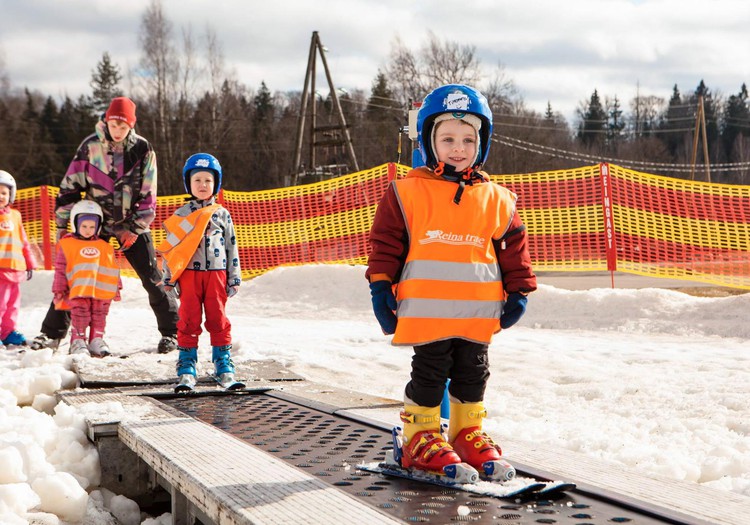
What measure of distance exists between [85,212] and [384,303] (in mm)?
5208

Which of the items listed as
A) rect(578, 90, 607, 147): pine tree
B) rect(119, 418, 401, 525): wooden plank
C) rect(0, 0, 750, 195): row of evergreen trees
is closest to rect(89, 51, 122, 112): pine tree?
rect(0, 0, 750, 195): row of evergreen trees

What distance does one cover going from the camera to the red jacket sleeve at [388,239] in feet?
10.4

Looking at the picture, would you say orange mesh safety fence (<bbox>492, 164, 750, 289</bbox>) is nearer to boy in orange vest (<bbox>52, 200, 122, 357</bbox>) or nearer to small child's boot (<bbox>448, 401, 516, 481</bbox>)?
boy in orange vest (<bbox>52, 200, 122, 357</bbox>)

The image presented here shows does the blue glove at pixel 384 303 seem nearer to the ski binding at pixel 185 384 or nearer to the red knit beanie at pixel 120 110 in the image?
the ski binding at pixel 185 384

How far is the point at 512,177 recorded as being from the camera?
47.9 ft

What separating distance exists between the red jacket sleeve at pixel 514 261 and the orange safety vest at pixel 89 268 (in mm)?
5334

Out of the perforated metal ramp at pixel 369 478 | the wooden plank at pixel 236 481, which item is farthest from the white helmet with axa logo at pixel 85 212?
the wooden plank at pixel 236 481

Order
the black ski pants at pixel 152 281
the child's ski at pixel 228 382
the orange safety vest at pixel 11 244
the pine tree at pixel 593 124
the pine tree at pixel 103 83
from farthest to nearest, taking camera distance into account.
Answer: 1. the pine tree at pixel 593 124
2. the pine tree at pixel 103 83
3. the orange safety vest at pixel 11 244
4. the black ski pants at pixel 152 281
5. the child's ski at pixel 228 382

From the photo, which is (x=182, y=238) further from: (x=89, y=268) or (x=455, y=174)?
(x=455, y=174)

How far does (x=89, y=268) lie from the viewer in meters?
7.58

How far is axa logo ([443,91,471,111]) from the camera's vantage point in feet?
10.7

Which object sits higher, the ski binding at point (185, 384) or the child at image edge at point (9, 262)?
the child at image edge at point (9, 262)

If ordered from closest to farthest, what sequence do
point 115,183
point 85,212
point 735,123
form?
point 85,212 → point 115,183 → point 735,123

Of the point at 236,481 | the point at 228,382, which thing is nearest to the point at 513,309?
the point at 236,481
